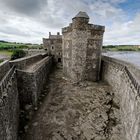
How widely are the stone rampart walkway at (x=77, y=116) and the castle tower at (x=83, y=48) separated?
6.51ft

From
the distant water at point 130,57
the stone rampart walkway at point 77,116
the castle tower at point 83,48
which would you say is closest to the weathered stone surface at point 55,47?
the castle tower at point 83,48

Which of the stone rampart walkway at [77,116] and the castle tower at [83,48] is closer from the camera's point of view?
the stone rampart walkway at [77,116]

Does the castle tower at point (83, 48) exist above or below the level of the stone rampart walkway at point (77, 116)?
above

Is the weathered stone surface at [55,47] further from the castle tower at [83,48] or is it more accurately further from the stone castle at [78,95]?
the castle tower at [83,48]

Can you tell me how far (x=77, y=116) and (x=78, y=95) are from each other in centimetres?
316

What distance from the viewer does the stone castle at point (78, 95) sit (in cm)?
767

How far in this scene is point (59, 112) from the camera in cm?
1087

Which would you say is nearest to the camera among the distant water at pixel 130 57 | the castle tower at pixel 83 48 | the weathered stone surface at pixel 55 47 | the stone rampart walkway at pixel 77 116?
the stone rampart walkway at pixel 77 116

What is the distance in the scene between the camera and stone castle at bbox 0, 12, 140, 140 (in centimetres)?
767

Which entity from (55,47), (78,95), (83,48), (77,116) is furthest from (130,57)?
(77,116)

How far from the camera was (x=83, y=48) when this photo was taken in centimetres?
1531

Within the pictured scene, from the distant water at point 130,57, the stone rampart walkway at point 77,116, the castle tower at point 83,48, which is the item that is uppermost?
the castle tower at point 83,48

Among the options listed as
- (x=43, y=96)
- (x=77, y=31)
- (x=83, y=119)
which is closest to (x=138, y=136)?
(x=83, y=119)

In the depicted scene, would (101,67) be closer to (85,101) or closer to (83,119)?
(85,101)
